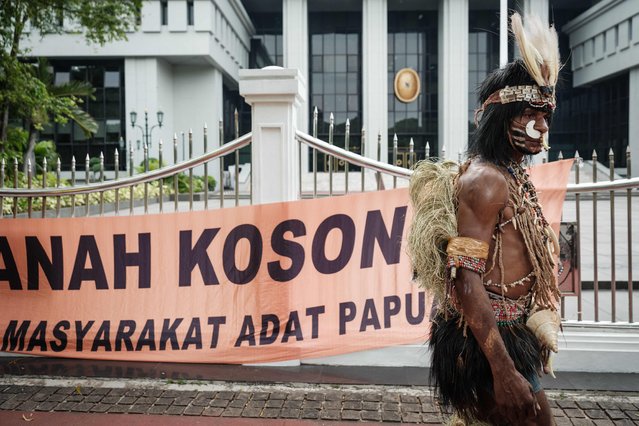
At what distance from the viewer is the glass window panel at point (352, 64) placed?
→ 41.8 meters

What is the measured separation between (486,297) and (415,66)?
41.4m

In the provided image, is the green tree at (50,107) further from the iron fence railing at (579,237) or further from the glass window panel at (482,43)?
the glass window panel at (482,43)

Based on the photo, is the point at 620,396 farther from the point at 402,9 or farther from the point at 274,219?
the point at 402,9

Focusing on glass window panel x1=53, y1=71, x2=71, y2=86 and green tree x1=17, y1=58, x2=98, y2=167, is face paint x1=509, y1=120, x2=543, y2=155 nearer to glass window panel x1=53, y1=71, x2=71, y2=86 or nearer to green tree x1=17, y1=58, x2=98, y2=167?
green tree x1=17, y1=58, x2=98, y2=167

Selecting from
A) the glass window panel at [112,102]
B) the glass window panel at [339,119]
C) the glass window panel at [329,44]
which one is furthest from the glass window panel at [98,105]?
the glass window panel at [329,44]

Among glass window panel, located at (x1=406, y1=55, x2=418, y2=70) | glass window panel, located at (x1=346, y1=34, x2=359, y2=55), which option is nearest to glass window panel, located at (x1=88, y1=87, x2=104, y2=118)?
glass window panel, located at (x1=346, y1=34, x2=359, y2=55)

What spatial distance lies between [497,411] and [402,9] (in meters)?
42.5

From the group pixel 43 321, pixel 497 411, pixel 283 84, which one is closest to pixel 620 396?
pixel 497 411

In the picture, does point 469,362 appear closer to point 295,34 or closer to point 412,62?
point 295,34

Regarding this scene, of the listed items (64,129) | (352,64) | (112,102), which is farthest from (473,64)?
(64,129)

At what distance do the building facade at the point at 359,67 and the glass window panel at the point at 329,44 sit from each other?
0.24 ft

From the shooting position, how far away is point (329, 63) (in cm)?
4216

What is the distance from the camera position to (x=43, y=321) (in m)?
5.20

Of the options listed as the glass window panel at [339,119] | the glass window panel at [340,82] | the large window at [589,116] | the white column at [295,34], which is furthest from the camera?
the glass window panel at [340,82]
